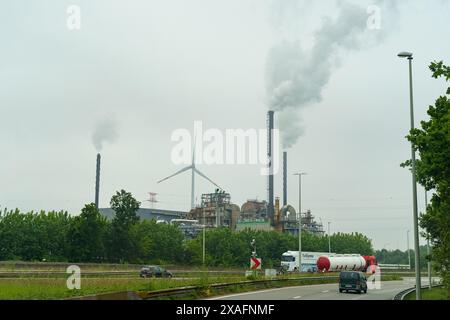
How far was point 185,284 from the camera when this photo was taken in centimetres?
2794

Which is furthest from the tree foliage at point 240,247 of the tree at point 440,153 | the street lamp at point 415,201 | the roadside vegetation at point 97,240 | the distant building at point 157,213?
the tree at point 440,153

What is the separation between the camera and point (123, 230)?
8362 centimetres

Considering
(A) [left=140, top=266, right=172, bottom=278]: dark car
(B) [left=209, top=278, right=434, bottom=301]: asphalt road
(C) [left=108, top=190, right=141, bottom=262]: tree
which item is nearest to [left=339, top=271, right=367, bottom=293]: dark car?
(B) [left=209, top=278, right=434, bottom=301]: asphalt road

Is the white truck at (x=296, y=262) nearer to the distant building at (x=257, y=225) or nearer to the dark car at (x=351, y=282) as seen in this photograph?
the distant building at (x=257, y=225)

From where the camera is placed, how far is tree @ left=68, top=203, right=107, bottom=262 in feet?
254

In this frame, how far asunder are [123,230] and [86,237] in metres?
7.03

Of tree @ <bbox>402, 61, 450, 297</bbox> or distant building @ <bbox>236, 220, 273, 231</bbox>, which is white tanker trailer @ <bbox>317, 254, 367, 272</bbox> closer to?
distant building @ <bbox>236, 220, 273, 231</bbox>

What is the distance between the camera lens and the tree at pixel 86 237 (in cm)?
7744

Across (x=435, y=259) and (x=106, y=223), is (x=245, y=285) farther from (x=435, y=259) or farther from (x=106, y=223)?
(x=106, y=223)

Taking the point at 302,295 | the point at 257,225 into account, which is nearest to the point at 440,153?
the point at 302,295

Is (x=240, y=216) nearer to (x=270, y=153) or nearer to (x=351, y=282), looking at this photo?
(x=270, y=153)

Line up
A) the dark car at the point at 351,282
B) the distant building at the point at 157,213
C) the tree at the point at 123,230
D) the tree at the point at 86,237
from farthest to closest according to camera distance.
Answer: the distant building at the point at 157,213
the tree at the point at 123,230
the tree at the point at 86,237
the dark car at the point at 351,282
